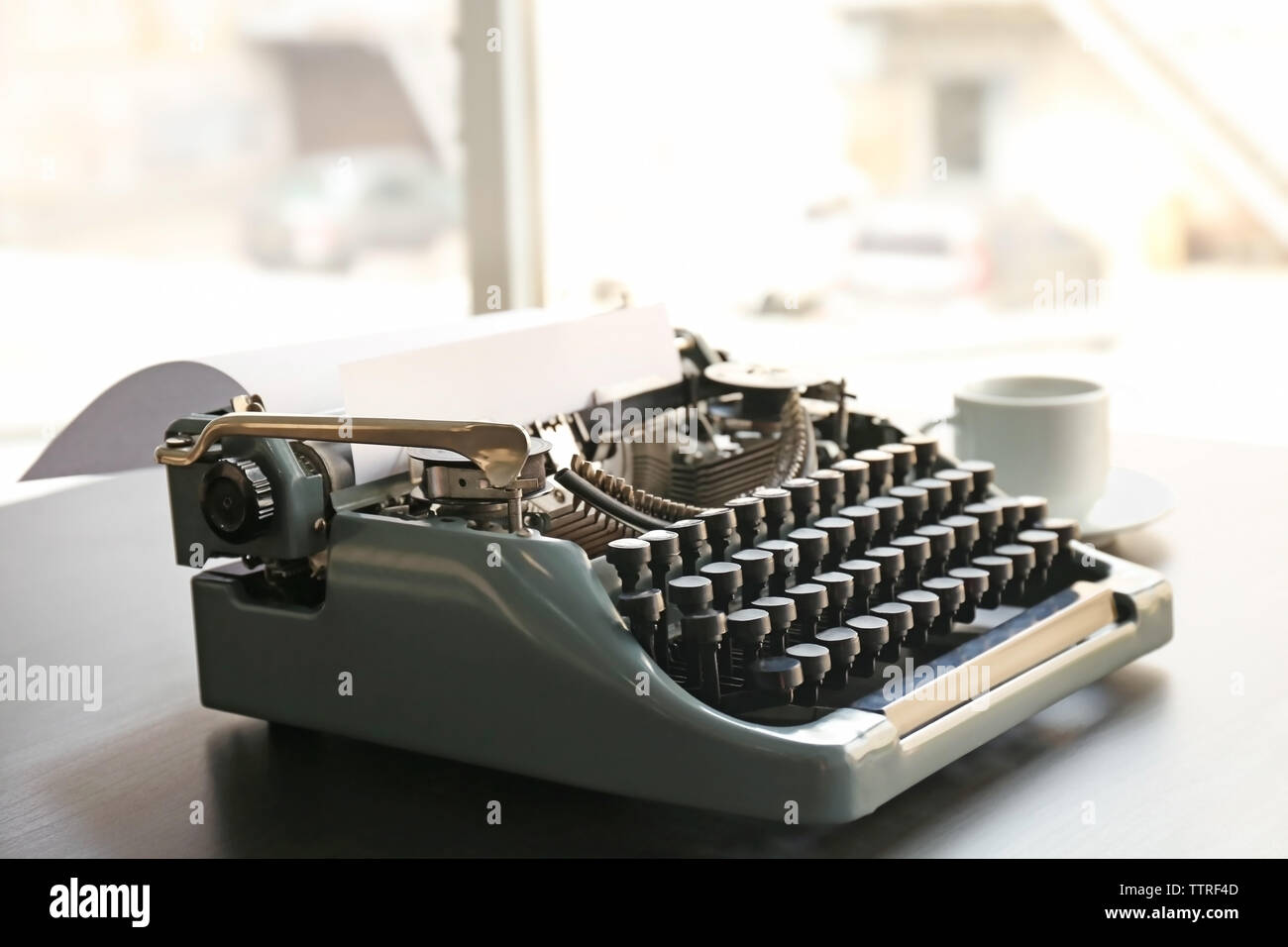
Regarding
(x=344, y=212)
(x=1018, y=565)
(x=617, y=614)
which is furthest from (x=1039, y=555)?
(x=344, y=212)

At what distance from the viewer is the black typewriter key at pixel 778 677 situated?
102 cm

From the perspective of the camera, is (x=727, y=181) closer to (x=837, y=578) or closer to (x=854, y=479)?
(x=854, y=479)

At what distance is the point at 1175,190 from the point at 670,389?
743 cm

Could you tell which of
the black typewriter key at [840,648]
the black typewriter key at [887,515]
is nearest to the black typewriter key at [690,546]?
the black typewriter key at [840,648]

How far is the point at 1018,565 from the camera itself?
1.31 m

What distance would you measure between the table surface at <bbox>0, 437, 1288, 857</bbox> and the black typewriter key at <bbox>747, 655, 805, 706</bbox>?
0.09 m

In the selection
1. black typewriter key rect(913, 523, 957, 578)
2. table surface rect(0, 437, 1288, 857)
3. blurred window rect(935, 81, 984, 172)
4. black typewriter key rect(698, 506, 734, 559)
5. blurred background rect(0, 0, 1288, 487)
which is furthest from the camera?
blurred window rect(935, 81, 984, 172)

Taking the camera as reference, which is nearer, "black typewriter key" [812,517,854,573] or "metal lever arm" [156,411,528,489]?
"metal lever arm" [156,411,528,489]

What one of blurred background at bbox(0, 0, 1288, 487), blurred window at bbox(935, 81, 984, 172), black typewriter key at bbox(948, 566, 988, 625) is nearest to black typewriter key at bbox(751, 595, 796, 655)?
black typewriter key at bbox(948, 566, 988, 625)

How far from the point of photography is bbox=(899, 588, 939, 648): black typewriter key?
1169mm

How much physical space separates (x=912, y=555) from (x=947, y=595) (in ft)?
0.18

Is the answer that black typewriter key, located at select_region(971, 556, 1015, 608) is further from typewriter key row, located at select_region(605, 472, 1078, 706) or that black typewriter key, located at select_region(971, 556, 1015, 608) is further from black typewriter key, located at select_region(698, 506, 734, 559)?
black typewriter key, located at select_region(698, 506, 734, 559)

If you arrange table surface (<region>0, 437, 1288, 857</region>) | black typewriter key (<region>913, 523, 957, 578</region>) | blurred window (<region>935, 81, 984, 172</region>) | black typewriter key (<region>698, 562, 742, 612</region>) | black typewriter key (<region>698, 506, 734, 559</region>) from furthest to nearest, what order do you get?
blurred window (<region>935, 81, 984, 172</region>) → black typewriter key (<region>913, 523, 957, 578</region>) → black typewriter key (<region>698, 506, 734, 559</region>) → black typewriter key (<region>698, 562, 742, 612</region>) → table surface (<region>0, 437, 1288, 857</region>)
